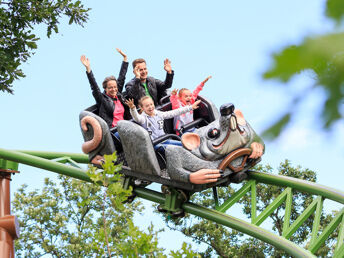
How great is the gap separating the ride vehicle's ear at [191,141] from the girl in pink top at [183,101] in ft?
2.53

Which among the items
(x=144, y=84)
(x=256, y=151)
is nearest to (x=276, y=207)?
(x=256, y=151)

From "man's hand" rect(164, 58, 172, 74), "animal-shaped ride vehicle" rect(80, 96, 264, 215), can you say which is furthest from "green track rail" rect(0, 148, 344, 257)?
"man's hand" rect(164, 58, 172, 74)

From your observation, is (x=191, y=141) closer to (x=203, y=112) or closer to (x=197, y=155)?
(x=197, y=155)

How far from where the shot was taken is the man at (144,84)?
18.8ft

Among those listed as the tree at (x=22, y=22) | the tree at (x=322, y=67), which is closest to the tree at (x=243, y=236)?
the tree at (x=22, y=22)

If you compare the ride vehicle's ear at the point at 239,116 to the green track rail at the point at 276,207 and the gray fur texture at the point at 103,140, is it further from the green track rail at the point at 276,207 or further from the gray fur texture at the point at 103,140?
the gray fur texture at the point at 103,140

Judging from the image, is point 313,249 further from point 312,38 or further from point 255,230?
point 312,38

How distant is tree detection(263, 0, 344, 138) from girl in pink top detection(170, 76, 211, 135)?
16.6 feet

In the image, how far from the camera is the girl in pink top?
548 cm

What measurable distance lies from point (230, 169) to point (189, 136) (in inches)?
17.8

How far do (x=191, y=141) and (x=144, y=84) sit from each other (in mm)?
1294

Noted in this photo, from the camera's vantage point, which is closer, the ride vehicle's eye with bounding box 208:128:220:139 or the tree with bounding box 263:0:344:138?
the tree with bounding box 263:0:344:138

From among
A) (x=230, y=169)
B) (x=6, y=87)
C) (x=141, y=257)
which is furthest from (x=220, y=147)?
(x=6, y=87)

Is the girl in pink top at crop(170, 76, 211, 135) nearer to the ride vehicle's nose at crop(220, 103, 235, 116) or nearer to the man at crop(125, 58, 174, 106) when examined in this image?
the man at crop(125, 58, 174, 106)
